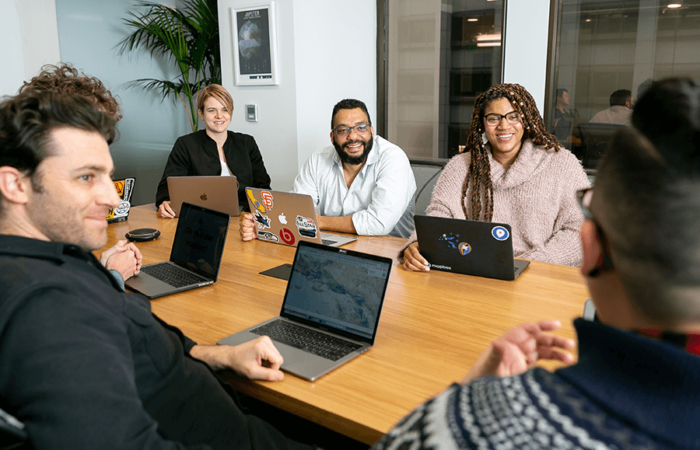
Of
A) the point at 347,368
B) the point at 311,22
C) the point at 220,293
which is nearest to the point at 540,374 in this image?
the point at 347,368

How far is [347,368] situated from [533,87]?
2868 millimetres

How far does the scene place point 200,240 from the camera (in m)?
1.93

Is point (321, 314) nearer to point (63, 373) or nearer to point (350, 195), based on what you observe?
point (63, 373)

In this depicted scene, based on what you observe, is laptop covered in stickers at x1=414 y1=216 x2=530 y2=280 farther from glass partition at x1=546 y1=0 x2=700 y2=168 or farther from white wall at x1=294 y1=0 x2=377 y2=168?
white wall at x1=294 y1=0 x2=377 y2=168

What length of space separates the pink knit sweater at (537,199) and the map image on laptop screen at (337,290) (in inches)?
41.8

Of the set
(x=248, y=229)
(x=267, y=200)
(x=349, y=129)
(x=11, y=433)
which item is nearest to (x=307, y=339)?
(x=11, y=433)

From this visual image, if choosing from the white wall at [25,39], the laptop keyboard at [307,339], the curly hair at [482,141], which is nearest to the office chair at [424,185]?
the curly hair at [482,141]

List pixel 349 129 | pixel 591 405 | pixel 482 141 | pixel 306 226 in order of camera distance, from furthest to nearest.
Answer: pixel 349 129 < pixel 482 141 < pixel 306 226 < pixel 591 405

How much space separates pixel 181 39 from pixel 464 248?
11.7ft

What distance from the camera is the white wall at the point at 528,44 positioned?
3418 millimetres

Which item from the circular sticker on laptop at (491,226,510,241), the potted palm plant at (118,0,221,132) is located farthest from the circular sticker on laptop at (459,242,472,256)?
the potted palm plant at (118,0,221,132)

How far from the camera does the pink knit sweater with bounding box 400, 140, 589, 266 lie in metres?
2.22

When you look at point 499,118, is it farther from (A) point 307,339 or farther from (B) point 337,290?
(A) point 307,339

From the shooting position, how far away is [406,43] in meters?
4.13
